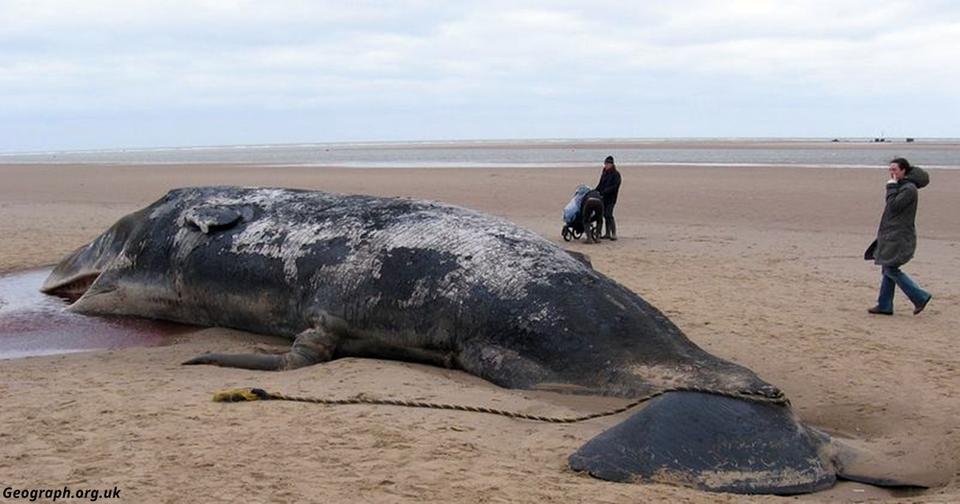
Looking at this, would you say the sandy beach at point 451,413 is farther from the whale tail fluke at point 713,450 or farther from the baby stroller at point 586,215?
the baby stroller at point 586,215

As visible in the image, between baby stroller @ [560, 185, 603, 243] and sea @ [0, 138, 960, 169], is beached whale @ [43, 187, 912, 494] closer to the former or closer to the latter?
baby stroller @ [560, 185, 603, 243]

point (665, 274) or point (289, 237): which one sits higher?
point (289, 237)

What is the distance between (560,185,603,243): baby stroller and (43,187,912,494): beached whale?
7.95m

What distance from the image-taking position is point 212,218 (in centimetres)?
871

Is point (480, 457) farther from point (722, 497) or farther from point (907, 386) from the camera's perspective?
point (907, 386)

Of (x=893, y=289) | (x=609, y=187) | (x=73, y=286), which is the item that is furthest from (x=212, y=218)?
(x=609, y=187)

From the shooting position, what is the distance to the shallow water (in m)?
7.82

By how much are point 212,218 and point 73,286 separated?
2.27 metres

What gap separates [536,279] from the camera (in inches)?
265

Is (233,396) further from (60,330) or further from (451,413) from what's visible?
(60,330)

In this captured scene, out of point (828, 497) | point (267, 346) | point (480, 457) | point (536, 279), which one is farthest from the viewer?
point (267, 346)

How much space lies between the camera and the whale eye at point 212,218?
8.68 metres

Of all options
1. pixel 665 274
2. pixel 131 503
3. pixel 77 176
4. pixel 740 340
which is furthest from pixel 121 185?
pixel 131 503

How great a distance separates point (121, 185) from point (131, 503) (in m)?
32.3
